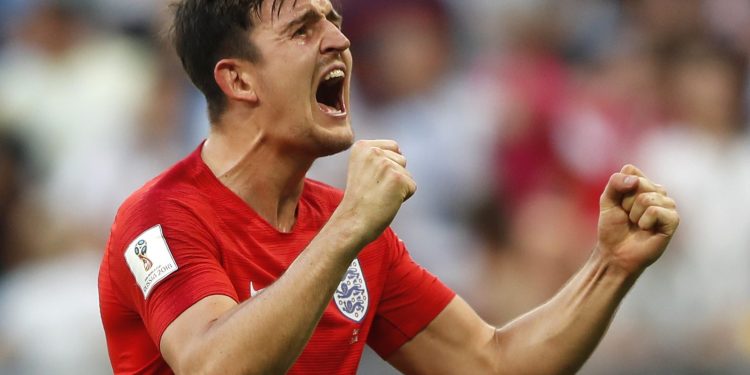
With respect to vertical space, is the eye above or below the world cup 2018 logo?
above

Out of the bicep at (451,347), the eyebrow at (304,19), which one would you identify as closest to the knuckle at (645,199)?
the bicep at (451,347)

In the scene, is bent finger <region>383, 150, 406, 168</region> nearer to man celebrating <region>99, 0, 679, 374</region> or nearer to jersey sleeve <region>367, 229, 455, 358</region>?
man celebrating <region>99, 0, 679, 374</region>

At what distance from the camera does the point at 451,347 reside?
11.7 ft

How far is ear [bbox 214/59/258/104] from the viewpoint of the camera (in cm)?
343

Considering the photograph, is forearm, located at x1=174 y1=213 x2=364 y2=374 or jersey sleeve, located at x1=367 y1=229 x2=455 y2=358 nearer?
Answer: forearm, located at x1=174 y1=213 x2=364 y2=374

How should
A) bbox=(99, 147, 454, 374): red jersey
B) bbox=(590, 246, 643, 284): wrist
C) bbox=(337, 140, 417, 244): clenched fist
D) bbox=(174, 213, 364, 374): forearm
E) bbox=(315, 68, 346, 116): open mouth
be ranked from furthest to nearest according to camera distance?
bbox=(315, 68, 346, 116): open mouth → bbox=(590, 246, 643, 284): wrist → bbox=(99, 147, 454, 374): red jersey → bbox=(337, 140, 417, 244): clenched fist → bbox=(174, 213, 364, 374): forearm

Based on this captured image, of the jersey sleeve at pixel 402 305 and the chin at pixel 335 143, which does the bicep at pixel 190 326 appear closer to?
the chin at pixel 335 143

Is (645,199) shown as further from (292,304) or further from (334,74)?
(292,304)

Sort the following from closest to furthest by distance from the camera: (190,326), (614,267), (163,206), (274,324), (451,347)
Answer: (274,324) < (190,326) < (163,206) < (614,267) < (451,347)

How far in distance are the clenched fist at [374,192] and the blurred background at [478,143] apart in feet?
8.40

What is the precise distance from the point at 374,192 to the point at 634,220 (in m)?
0.86

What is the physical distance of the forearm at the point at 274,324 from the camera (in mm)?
2666

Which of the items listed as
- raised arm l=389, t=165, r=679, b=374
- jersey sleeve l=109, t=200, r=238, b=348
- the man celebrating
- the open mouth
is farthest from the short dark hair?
raised arm l=389, t=165, r=679, b=374

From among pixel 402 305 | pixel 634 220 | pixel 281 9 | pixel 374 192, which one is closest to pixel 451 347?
pixel 402 305
